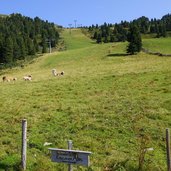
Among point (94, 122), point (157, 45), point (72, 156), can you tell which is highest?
point (157, 45)

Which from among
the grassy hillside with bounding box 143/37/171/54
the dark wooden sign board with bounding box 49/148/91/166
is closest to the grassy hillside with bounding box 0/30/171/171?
the dark wooden sign board with bounding box 49/148/91/166

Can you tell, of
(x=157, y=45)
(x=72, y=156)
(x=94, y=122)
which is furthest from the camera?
(x=157, y=45)

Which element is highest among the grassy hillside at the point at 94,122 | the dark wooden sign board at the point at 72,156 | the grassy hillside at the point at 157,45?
the grassy hillside at the point at 157,45

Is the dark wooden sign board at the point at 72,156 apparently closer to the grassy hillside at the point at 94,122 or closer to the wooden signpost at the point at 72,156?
the wooden signpost at the point at 72,156

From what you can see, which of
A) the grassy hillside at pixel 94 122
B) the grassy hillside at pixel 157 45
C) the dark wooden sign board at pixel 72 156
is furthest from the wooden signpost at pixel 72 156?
the grassy hillside at pixel 157 45

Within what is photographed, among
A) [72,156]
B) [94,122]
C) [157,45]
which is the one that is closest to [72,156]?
[72,156]

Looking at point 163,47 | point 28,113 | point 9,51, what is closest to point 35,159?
point 28,113

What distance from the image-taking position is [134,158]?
1445 centimetres

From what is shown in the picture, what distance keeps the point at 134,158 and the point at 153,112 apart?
654 centimetres

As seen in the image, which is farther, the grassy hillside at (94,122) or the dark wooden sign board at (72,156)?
the grassy hillside at (94,122)

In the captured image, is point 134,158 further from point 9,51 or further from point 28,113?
point 9,51

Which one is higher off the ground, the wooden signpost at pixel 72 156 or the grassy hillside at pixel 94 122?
the wooden signpost at pixel 72 156

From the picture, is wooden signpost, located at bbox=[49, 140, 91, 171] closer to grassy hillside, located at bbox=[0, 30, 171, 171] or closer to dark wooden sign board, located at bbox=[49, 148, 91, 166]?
dark wooden sign board, located at bbox=[49, 148, 91, 166]

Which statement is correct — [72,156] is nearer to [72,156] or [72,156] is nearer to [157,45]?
[72,156]
